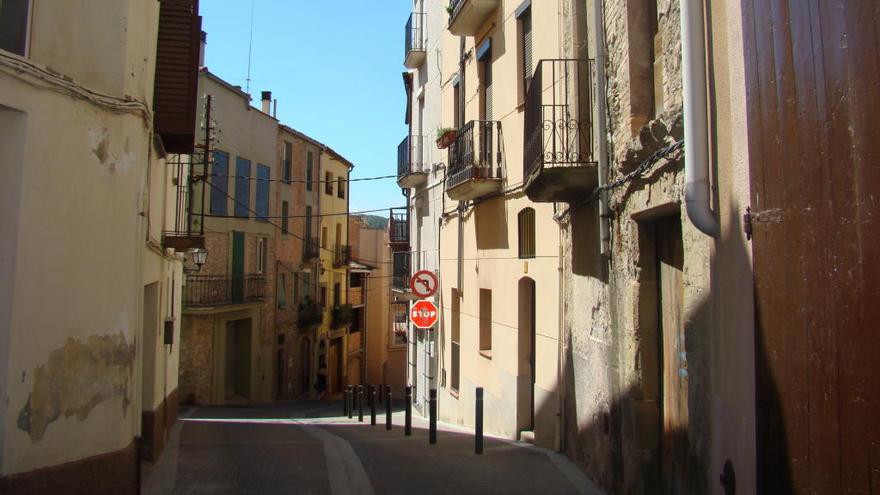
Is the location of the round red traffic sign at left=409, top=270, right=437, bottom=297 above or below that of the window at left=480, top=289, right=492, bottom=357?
above

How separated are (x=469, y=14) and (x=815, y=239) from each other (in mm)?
10570

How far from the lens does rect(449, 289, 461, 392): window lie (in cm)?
1538

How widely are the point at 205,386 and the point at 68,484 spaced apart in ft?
62.5

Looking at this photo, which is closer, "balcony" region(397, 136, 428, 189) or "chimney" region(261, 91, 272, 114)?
"balcony" region(397, 136, 428, 189)

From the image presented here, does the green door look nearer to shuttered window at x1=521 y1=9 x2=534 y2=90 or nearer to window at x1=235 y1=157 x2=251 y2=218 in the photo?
window at x1=235 y1=157 x2=251 y2=218

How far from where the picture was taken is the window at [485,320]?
1325cm

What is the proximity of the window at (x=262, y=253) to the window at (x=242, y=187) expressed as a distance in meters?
1.43

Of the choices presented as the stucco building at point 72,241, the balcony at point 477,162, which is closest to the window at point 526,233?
the balcony at point 477,162

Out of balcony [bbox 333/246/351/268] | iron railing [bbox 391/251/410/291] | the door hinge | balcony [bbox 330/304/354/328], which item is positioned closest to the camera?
the door hinge

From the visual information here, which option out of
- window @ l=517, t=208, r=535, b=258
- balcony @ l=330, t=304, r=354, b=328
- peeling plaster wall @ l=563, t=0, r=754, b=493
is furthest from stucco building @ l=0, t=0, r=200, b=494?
balcony @ l=330, t=304, r=354, b=328

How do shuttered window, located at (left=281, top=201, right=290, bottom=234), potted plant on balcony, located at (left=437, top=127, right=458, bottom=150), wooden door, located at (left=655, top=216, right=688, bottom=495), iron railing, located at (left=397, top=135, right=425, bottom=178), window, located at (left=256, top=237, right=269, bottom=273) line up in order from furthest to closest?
shuttered window, located at (left=281, top=201, right=290, bottom=234), window, located at (left=256, top=237, right=269, bottom=273), iron railing, located at (left=397, top=135, right=425, bottom=178), potted plant on balcony, located at (left=437, top=127, right=458, bottom=150), wooden door, located at (left=655, top=216, right=688, bottom=495)

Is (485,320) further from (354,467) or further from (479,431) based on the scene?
(354,467)

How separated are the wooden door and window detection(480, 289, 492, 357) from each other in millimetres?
7078

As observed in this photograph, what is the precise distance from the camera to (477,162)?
12930 millimetres
